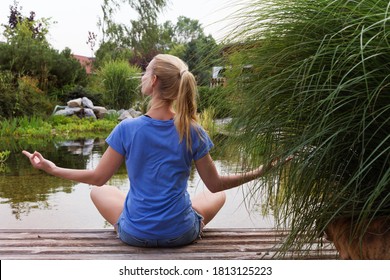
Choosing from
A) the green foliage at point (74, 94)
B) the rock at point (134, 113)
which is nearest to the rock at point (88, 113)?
the rock at point (134, 113)

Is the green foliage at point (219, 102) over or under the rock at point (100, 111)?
over

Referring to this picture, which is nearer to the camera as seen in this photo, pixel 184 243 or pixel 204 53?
pixel 204 53

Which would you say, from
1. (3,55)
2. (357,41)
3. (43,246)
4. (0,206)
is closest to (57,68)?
(3,55)

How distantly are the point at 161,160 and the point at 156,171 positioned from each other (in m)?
0.04

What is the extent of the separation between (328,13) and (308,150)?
0.35 metres

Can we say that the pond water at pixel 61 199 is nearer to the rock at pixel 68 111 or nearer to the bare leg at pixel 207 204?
the bare leg at pixel 207 204

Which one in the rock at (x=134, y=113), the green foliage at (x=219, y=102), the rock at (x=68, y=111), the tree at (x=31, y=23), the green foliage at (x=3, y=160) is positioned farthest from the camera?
the tree at (x=31, y=23)

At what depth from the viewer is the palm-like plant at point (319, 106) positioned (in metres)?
1.39

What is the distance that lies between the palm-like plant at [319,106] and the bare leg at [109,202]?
2.51 ft

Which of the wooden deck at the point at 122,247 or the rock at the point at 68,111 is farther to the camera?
the rock at the point at 68,111

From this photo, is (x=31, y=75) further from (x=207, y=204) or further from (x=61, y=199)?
(x=207, y=204)

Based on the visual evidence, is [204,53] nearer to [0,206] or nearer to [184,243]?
[184,243]

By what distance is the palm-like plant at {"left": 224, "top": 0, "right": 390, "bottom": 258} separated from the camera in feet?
4.58

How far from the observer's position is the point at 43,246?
205 centimetres
